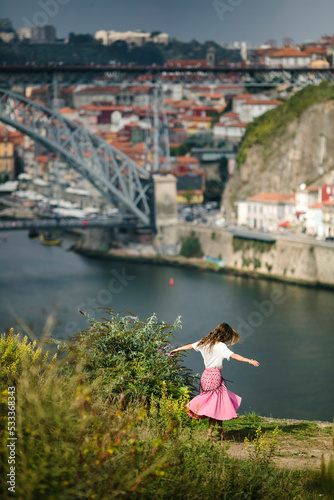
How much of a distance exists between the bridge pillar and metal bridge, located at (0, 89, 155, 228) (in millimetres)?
245

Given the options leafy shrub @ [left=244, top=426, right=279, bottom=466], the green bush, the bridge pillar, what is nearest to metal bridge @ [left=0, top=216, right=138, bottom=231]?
the bridge pillar

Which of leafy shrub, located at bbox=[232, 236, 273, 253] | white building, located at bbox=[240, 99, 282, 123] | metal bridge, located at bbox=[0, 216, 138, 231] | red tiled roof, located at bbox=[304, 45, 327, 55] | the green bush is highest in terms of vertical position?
red tiled roof, located at bbox=[304, 45, 327, 55]

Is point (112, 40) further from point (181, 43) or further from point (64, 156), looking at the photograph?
point (64, 156)

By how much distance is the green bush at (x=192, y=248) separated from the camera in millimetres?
22547

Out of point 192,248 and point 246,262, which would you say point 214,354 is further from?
point 192,248

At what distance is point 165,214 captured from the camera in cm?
2445

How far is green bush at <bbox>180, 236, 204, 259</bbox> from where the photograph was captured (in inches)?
888

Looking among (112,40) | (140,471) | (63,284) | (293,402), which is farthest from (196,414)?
(112,40)

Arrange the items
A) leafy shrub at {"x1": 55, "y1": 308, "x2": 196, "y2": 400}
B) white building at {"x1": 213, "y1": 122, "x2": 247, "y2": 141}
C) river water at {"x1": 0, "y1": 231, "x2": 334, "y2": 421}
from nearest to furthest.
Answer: leafy shrub at {"x1": 55, "y1": 308, "x2": 196, "y2": 400}, river water at {"x1": 0, "y1": 231, "x2": 334, "y2": 421}, white building at {"x1": 213, "y1": 122, "x2": 247, "y2": 141}

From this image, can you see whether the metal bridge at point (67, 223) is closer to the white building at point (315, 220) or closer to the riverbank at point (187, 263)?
the riverbank at point (187, 263)

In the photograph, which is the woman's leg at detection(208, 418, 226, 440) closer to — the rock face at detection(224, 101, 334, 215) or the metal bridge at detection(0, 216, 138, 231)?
the metal bridge at detection(0, 216, 138, 231)

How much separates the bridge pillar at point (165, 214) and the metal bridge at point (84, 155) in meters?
0.25

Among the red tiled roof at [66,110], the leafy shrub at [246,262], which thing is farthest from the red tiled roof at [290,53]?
the leafy shrub at [246,262]

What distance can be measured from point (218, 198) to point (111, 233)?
233 inches
